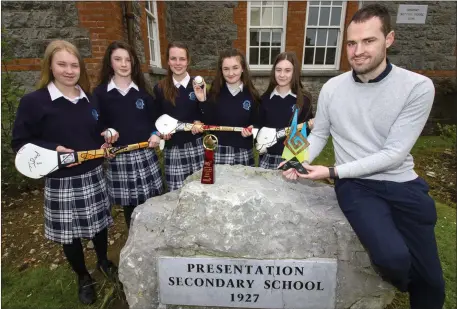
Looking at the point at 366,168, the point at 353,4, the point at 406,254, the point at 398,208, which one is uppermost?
the point at 353,4

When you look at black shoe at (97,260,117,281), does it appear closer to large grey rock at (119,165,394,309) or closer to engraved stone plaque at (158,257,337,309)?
large grey rock at (119,165,394,309)

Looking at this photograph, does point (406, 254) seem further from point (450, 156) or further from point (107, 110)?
point (450, 156)

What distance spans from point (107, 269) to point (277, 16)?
6782mm

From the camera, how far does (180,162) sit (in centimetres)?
285

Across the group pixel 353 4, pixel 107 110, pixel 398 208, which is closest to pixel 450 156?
pixel 353 4

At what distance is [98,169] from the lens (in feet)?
7.63

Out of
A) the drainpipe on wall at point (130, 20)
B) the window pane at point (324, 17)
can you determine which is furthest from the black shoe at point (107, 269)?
the window pane at point (324, 17)

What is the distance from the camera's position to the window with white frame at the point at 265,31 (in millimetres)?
7254

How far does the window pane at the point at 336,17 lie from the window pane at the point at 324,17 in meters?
0.12

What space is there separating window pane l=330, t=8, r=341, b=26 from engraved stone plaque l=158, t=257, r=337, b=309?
6998mm

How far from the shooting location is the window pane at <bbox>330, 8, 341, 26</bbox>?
23.8 ft

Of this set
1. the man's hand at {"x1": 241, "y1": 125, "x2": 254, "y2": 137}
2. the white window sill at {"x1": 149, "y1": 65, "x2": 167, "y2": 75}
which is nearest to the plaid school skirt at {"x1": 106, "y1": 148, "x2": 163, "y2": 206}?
the man's hand at {"x1": 241, "y1": 125, "x2": 254, "y2": 137}

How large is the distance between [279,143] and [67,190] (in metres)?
1.80

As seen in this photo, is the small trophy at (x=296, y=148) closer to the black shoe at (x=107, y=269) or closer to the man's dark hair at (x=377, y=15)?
the man's dark hair at (x=377, y=15)
